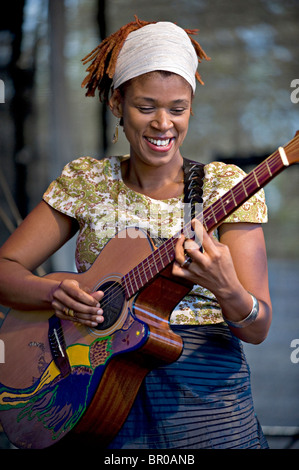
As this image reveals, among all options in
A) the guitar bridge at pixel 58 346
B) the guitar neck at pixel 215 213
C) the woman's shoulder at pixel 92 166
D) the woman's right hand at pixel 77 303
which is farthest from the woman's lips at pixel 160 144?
the guitar bridge at pixel 58 346

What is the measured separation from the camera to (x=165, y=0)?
3068 mm

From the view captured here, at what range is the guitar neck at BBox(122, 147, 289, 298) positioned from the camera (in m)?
1.41

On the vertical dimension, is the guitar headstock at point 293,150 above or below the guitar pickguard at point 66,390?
above

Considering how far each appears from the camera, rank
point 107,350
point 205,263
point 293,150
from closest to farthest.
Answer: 1. point 293,150
2. point 205,263
3. point 107,350

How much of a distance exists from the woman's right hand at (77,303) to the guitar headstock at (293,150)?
685 millimetres

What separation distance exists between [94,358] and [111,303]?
0.54ft

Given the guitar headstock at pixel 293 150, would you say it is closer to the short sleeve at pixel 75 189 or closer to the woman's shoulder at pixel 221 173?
the woman's shoulder at pixel 221 173

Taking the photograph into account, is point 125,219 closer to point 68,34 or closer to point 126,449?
point 126,449

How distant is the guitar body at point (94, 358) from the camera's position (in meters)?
1.60

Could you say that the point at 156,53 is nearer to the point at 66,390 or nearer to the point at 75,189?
the point at 75,189

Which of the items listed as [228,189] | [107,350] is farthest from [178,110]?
[107,350]

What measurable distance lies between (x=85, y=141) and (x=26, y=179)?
0.38 metres

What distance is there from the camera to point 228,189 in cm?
181
